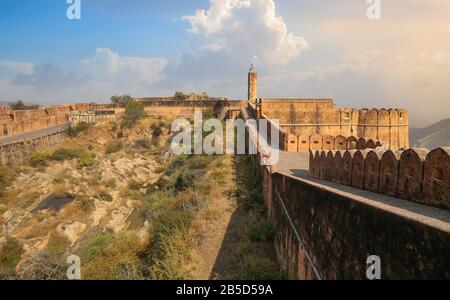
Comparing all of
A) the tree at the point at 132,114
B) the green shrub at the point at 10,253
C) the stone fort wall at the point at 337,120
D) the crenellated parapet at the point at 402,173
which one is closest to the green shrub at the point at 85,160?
the tree at the point at 132,114

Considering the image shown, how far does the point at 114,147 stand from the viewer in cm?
3089

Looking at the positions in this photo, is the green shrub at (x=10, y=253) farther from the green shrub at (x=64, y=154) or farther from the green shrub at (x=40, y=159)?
the green shrub at (x=64, y=154)

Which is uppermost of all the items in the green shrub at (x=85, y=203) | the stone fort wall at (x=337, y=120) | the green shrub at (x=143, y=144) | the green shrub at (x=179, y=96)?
the green shrub at (x=179, y=96)

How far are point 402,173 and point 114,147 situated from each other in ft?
94.1

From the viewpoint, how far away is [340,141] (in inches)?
501

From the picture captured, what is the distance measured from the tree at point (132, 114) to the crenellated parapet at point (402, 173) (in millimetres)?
30083

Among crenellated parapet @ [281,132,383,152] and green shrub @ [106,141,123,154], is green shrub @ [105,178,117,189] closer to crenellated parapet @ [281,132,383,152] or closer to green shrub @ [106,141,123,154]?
green shrub @ [106,141,123,154]

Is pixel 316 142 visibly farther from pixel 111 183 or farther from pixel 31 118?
pixel 31 118

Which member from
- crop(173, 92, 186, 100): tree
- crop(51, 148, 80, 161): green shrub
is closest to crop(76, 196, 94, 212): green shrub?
crop(51, 148, 80, 161): green shrub

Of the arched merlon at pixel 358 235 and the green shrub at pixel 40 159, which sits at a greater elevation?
the arched merlon at pixel 358 235

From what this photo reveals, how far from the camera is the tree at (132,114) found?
34.8 meters

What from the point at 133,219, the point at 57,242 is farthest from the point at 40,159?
the point at 57,242
